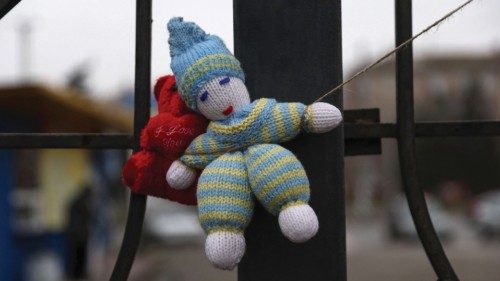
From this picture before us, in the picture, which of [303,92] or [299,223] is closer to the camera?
[299,223]

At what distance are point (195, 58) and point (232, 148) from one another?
0.49 feet

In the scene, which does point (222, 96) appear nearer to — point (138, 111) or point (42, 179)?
point (138, 111)

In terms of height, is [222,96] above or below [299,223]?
above

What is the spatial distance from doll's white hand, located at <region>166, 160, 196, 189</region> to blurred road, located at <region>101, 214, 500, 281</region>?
Result: 9.43 meters

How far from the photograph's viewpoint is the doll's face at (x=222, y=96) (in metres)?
1.29

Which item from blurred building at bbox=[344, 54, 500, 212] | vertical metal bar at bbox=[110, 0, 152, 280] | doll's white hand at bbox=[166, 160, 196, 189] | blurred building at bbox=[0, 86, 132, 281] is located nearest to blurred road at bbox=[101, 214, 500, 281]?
blurred building at bbox=[0, 86, 132, 281]

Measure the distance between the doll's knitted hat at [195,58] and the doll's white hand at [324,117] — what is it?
134 millimetres

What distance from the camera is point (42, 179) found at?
387 inches

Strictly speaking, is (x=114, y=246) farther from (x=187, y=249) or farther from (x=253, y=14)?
(x=253, y=14)

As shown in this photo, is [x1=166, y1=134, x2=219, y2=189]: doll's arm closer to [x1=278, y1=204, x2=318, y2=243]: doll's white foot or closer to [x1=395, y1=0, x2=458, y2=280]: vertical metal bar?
[x1=278, y1=204, x2=318, y2=243]: doll's white foot

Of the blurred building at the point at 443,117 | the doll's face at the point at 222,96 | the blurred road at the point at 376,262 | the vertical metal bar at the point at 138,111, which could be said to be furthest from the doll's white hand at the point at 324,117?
the blurred building at the point at 443,117

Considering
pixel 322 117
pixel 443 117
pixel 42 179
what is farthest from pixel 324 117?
pixel 443 117

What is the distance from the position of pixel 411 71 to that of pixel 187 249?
1774cm

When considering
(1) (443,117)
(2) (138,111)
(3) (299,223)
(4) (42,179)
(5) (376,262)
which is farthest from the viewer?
(1) (443,117)
